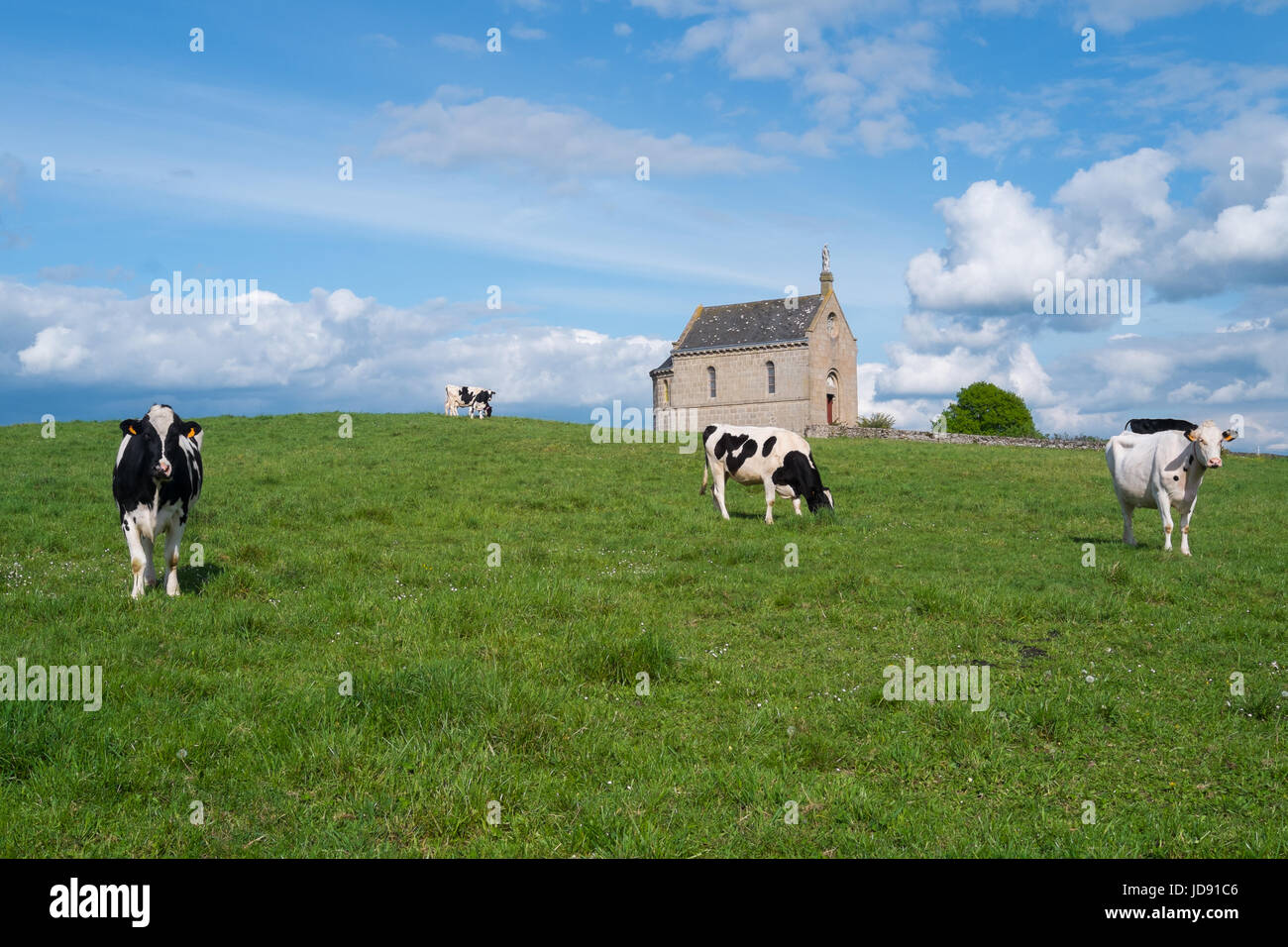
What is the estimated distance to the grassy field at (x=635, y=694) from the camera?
489 centimetres

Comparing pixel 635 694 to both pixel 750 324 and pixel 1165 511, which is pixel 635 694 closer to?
pixel 1165 511

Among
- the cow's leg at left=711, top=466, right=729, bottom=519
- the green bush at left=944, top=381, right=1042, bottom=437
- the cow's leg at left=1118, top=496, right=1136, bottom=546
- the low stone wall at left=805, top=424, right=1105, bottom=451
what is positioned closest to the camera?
the cow's leg at left=1118, top=496, right=1136, bottom=546

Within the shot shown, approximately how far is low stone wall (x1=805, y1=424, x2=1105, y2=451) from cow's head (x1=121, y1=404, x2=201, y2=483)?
40.0 m

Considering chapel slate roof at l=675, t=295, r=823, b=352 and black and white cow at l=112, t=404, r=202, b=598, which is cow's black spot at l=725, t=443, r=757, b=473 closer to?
black and white cow at l=112, t=404, r=202, b=598

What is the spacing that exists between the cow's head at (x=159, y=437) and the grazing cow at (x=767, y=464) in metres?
10.3

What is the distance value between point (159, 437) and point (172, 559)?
4.89ft

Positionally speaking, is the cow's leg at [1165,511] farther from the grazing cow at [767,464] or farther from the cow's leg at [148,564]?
the cow's leg at [148,564]

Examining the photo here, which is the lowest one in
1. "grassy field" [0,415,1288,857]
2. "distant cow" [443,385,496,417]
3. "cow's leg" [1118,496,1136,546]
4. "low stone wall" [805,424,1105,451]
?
"grassy field" [0,415,1288,857]

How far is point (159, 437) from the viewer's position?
10.4 meters

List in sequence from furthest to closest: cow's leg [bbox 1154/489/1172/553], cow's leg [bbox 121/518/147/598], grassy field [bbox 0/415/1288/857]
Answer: cow's leg [bbox 1154/489/1172/553], cow's leg [bbox 121/518/147/598], grassy field [bbox 0/415/1288/857]

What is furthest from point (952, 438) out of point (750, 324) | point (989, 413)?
point (989, 413)

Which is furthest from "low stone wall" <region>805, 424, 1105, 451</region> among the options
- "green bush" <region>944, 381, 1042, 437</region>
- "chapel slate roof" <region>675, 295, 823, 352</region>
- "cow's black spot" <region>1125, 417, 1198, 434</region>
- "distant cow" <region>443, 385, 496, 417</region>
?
"green bush" <region>944, 381, 1042, 437</region>

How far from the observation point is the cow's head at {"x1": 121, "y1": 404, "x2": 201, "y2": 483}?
10.1 meters

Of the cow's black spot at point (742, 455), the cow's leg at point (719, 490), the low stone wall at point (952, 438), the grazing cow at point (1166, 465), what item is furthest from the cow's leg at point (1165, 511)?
the low stone wall at point (952, 438)
